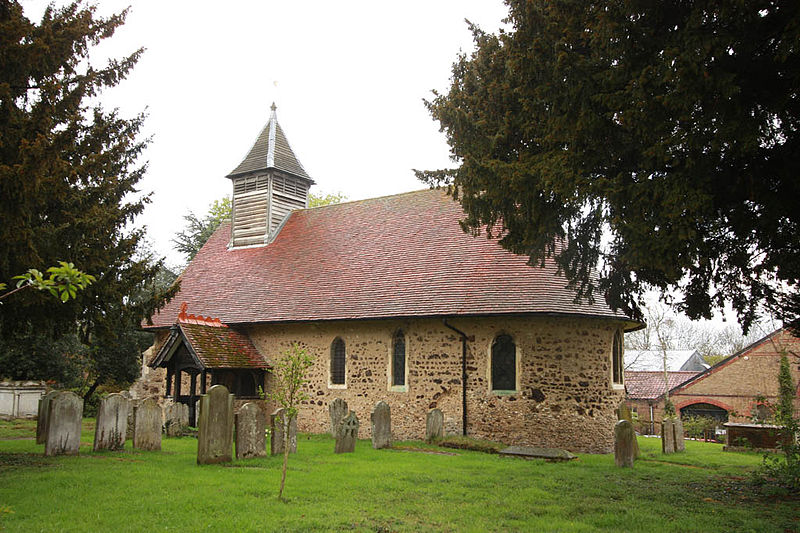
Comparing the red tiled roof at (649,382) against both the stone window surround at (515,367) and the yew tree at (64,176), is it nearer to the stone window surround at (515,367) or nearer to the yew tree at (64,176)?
the stone window surround at (515,367)

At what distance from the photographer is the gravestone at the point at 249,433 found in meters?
11.4

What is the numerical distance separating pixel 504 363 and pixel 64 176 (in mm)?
11394

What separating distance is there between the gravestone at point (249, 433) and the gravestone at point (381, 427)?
317 centimetres

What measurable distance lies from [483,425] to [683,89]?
445 inches

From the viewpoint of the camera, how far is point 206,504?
7629 millimetres

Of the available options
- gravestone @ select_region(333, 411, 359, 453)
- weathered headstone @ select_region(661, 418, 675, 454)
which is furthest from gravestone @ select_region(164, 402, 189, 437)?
weathered headstone @ select_region(661, 418, 675, 454)

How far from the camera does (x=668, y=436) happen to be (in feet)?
54.0

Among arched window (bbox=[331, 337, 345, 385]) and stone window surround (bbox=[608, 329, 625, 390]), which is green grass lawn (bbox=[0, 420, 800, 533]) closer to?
stone window surround (bbox=[608, 329, 625, 390])

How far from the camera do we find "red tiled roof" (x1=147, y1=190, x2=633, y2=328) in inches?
655

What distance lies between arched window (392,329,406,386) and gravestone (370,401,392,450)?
3.33m

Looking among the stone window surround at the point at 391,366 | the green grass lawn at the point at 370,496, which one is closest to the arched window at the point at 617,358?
the green grass lawn at the point at 370,496

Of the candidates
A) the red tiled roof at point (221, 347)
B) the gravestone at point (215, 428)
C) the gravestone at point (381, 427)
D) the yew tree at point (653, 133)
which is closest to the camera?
A: the yew tree at point (653, 133)

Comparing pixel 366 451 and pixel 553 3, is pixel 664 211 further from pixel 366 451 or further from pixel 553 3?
pixel 366 451

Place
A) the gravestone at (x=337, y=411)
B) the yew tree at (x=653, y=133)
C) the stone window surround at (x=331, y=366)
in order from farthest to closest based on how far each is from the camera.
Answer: the stone window surround at (x=331, y=366) < the gravestone at (x=337, y=411) < the yew tree at (x=653, y=133)
